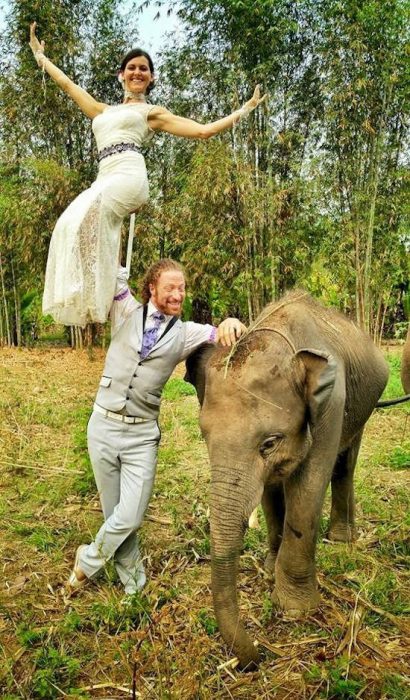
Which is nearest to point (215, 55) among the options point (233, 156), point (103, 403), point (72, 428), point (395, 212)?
point (233, 156)

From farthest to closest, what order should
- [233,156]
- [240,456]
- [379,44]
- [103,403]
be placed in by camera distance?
[233,156]
[379,44]
[103,403]
[240,456]

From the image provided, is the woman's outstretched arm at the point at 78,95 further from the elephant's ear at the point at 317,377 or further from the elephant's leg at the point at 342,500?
the elephant's leg at the point at 342,500

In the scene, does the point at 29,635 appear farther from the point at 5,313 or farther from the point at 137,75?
the point at 5,313

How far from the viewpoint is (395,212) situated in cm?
907

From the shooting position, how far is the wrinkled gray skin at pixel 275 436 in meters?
2.10

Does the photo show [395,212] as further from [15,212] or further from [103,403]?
[103,403]

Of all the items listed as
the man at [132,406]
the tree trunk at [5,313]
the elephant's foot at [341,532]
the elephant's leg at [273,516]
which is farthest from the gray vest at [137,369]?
the tree trunk at [5,313]

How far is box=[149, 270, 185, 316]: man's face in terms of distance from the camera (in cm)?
274

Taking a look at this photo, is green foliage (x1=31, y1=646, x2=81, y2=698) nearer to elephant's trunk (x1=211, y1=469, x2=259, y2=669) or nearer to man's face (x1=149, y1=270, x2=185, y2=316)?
elephant's trunk (x1=211, y1=469, x2=259, y2=669)

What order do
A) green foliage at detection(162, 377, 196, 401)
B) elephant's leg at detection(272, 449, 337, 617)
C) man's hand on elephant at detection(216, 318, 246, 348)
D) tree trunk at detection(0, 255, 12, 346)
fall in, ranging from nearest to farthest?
1. man's hand on elephant at detection(216, 318, 246, 348)
2. elephant's leg at detection(272, 449, 337, 617)
3. green foliage at detection(162, 377, 196, 401)
4. tree trunk at detection(0, 255, 12, 346)

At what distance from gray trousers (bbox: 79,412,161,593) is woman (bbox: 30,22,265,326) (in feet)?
1.84

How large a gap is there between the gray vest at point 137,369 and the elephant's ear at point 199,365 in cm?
6

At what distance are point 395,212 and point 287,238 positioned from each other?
5.35ft

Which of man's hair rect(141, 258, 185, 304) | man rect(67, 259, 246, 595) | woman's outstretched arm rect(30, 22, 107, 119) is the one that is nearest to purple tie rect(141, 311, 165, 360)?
man rect(67, 259, 246, 595)
